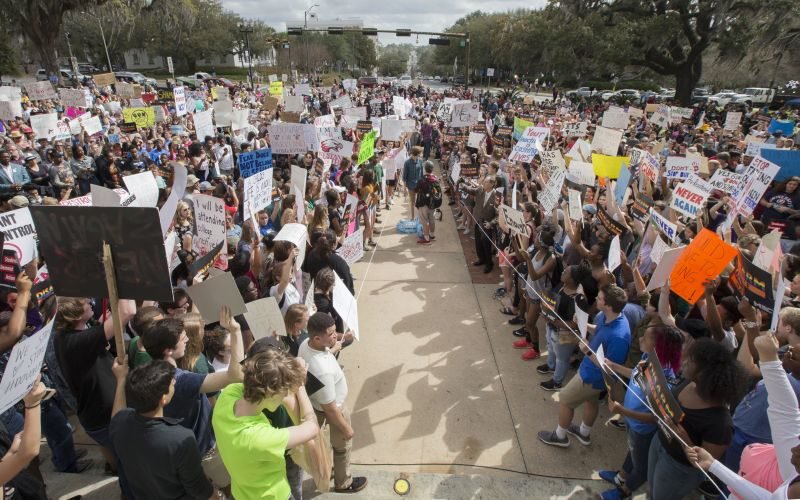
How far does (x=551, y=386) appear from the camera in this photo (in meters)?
5.16

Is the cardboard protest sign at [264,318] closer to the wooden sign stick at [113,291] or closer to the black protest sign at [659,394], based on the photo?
the wooden sign stick at [113,291]

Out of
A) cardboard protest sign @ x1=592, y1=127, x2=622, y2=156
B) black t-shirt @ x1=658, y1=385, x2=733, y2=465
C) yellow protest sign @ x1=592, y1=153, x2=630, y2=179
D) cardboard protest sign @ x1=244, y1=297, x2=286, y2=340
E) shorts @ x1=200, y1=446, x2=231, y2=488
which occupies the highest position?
cardboard protest sign @ x1=592, y1=127, x2=622, y2=156

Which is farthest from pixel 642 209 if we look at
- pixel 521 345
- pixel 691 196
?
pixel 521 345

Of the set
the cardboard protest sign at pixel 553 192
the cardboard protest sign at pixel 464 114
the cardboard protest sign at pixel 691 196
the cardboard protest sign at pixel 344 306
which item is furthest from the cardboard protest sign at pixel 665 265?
Result: the cardboard protest sign at pixel 464 114

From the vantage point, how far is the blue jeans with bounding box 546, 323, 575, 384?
4.99 m

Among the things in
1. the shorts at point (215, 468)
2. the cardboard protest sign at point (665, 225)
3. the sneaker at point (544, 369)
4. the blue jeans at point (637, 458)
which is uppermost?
the cardboard protest sign at point (665, 225)

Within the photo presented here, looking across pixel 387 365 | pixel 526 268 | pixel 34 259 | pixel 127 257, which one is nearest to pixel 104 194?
pixel 34 259

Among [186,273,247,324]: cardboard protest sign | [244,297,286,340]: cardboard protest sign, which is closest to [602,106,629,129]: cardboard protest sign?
[244,297,286,340]: cardboard protest sign

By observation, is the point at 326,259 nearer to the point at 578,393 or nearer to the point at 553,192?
the point at 578,393

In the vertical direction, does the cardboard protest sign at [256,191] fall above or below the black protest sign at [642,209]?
above

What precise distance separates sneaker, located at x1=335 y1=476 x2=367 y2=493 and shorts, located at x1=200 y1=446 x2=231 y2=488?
99 cm

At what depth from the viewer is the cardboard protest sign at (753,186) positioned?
19.2 ft

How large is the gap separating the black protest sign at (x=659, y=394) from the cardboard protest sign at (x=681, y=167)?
6421mm

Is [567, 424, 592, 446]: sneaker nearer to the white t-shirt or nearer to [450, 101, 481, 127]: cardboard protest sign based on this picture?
the white t-shirt
